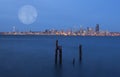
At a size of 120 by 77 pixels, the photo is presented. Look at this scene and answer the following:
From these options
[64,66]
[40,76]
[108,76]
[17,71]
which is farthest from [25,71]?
[108,76]

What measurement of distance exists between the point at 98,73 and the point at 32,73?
31.4ft

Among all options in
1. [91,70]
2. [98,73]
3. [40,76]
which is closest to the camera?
[40,76]

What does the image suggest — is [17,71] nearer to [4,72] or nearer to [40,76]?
[4,72]

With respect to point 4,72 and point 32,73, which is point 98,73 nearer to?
point 32,73

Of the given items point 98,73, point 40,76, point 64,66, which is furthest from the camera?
point 64,66

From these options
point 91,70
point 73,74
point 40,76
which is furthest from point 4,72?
point 91,70

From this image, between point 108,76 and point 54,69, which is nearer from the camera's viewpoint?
point 108,76

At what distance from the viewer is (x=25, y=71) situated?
43531 mm

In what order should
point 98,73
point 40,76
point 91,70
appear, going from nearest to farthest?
point 40,76
point 98,73
point 91,70

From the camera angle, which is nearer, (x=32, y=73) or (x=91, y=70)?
(x=32, y=73)

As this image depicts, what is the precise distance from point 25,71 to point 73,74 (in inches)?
287

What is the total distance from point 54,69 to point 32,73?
5.37m

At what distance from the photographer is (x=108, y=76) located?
133ft

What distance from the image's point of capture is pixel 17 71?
143 ft
